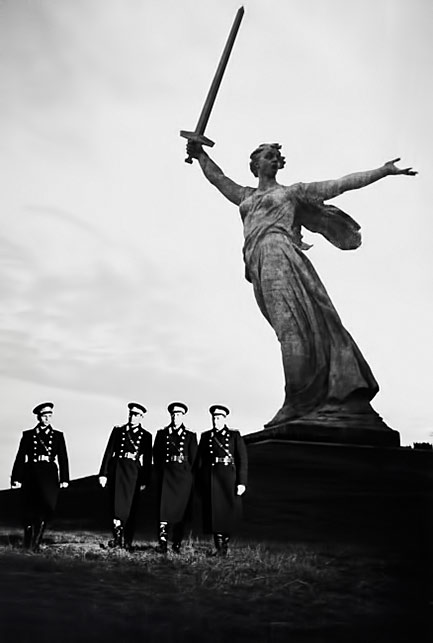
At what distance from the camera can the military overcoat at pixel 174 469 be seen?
24.8 feet

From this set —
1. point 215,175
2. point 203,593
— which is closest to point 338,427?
point 203,593

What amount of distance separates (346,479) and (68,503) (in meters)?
2.27

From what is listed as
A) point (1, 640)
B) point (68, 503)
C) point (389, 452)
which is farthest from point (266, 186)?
point (1, 640)

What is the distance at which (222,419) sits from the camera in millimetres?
7879

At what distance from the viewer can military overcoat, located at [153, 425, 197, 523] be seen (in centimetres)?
756

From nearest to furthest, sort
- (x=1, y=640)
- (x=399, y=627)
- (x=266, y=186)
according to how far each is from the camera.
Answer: (x=1, y=640)
(x=399, y=627)
(x=266, y=186)

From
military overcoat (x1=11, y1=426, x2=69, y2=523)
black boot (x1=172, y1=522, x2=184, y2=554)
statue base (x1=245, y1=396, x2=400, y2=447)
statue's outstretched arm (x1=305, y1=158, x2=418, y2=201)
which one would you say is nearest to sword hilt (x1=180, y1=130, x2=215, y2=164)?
statue's outstretched arm (x1=305, y1=158, x2=418, y2=201)

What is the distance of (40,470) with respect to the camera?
7.59 meters

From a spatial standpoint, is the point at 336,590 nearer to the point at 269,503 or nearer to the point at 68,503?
the point at 269,503

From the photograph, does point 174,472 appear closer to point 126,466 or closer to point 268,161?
point 126,466

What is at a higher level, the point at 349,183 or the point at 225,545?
the point at 349,183

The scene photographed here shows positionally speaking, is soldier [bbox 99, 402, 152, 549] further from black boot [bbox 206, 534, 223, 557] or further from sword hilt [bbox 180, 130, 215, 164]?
sword hilt [bbox 180, 130, 215, 164]

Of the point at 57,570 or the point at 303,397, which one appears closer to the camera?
the point at 57,570

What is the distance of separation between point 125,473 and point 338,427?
194 cm
